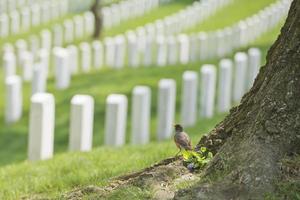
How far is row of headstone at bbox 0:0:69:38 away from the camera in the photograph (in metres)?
25.6

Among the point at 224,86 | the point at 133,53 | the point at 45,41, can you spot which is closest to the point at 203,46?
the point at 133,53

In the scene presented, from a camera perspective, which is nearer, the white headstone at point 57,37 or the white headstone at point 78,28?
the white headstone at point 57,37

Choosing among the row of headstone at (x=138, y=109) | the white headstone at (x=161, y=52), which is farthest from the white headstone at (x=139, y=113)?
the white headstone at (x=161, y=52)

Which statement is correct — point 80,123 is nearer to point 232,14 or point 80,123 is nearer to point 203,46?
point 203,46

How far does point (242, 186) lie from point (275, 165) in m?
0.21

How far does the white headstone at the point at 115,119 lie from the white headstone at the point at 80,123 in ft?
1.85

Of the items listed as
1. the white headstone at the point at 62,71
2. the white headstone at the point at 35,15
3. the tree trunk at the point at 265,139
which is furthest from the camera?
the white headstone at the point at 35,15

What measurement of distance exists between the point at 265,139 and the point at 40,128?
4.71 metres

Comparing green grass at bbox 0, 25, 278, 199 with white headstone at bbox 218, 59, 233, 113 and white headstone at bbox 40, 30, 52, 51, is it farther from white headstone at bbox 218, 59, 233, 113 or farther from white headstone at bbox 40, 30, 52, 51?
white headstone at bbox 40, 30, 52, 51

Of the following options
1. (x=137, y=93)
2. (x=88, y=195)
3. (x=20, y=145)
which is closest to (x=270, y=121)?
(x=88, y=195)

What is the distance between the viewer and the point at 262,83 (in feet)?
14.9

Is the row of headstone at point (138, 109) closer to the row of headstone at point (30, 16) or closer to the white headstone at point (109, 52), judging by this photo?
the white headstone at point (109, 52)

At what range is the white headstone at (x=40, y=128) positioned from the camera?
27.8 ft

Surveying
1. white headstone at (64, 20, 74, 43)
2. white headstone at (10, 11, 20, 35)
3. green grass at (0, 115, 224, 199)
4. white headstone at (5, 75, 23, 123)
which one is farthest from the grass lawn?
white headstone at (10, 11, 20, 35)
